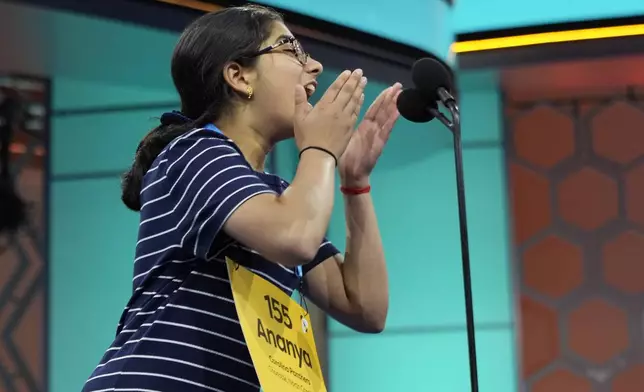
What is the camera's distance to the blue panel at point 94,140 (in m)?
3.46

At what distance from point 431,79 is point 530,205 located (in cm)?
284

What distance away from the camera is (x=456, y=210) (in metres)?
3.96

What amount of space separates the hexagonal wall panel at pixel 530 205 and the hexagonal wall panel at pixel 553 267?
0.08m

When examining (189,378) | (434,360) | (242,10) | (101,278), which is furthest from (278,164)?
(189,378)

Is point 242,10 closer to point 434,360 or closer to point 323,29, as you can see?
point 323,29

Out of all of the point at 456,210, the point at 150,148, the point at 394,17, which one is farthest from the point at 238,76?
the point at 456,210

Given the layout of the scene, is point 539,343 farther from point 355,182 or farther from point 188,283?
point 188,283

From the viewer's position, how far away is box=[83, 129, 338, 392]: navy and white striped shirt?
115cm

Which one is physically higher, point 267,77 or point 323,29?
Result: point 323,29

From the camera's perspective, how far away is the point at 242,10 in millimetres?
1350

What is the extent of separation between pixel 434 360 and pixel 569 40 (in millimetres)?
1386

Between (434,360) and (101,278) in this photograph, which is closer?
(101,278)

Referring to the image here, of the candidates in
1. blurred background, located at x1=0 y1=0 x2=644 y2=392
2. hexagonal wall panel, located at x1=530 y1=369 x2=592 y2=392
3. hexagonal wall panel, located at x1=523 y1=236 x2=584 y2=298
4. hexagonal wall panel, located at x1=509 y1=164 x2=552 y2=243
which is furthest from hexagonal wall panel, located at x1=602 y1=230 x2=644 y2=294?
hexagonal wall panel, located at x1=530 y1=369 x2=592 y2=392

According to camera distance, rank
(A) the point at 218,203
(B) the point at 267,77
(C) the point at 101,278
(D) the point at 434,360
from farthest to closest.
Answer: (D) the point at 434,360 → (C) the point at 101,278 → (B) the point at 267,77 → (A) the point at 218,203
